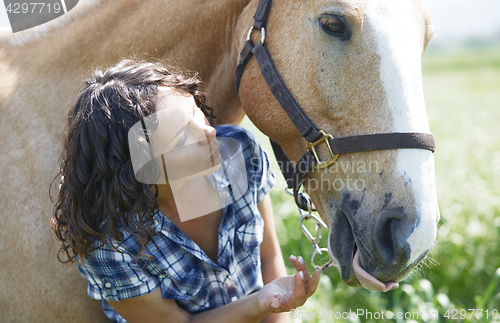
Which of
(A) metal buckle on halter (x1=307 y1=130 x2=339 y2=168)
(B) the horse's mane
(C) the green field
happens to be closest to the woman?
(A) metal buckle on halter (x1=307 y1=130 x2=339 y2=168)

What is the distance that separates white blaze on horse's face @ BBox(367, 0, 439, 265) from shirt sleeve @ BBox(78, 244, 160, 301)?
38.9 inches

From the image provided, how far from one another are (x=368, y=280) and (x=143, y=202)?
34.6 inches

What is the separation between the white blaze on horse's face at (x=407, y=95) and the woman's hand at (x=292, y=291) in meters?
0.36

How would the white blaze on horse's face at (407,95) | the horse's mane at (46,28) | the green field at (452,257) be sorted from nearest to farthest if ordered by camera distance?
the white blaze on horse's face at (407,95), the horse's mane at (46,28), the green field at (452,257)

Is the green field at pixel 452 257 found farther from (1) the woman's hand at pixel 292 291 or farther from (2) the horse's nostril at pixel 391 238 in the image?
(1) the woman's hand at pixel 292 291

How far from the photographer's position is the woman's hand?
4.47 ft

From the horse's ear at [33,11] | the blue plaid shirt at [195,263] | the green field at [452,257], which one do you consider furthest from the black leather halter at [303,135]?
the green field at [452,257]

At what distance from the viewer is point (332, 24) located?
4.97ft

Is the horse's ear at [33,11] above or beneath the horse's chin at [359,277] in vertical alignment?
above

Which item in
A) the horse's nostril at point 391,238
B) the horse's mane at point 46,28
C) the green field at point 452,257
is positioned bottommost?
the green field at point 452,257

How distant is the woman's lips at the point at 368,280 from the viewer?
1408 millimetres

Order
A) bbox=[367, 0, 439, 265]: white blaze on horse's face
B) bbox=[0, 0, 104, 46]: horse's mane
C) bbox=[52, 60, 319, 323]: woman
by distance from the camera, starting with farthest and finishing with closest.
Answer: bbox=[0, 0, 104, 46]: horse's mane < bbox=[52, 60, 319, 323]: woman < bbox=[367, 0, 439, 265]: white blaze on horse's face

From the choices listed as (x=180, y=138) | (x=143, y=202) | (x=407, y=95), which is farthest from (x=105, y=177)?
(x=407, y=95)

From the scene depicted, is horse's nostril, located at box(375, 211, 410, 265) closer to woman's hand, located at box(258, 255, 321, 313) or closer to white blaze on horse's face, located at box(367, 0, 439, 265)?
white blaze on horse's face, located at box(367, 0, 439, 265)
